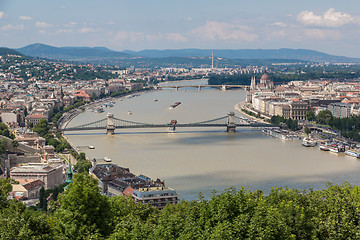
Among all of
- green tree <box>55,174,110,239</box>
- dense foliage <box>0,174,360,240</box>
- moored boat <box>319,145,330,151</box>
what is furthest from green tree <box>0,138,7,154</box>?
moored boat <box>319,145,330,151</box>

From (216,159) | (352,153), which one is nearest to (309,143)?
(352,153)

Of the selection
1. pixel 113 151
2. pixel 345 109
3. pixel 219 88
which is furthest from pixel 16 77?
pixel 113 151

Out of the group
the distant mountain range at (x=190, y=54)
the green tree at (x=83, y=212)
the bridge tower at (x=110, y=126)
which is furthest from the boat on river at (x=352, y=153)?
the distant mountain range at (x=190, y=54)

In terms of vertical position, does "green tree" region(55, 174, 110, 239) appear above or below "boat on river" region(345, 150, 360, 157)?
above

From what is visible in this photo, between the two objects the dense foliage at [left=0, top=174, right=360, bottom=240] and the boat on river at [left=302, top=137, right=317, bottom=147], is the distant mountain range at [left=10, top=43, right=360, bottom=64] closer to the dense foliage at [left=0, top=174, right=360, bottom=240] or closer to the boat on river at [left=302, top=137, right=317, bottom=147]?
the boat on river at [left=302, top=137, right=317, bottom=147]

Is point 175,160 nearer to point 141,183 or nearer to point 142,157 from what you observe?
point 142,157

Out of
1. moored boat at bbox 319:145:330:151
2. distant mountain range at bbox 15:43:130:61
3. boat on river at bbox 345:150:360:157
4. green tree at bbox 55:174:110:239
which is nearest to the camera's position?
green tree at bbox 55:174:110:239

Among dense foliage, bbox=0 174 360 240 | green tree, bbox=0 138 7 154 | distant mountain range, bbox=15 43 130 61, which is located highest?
dense foliage, bbox=0 174 360 240
